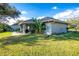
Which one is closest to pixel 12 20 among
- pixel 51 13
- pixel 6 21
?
pixel 6 21

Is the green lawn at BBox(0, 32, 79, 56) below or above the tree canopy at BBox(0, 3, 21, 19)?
below

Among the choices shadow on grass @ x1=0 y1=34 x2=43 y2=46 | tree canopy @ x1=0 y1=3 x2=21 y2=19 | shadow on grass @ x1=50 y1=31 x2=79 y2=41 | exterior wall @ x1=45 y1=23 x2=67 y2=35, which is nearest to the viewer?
shadow on grass @ x1=0 y1=34 x2=43 y2=46

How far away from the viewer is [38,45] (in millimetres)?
6141

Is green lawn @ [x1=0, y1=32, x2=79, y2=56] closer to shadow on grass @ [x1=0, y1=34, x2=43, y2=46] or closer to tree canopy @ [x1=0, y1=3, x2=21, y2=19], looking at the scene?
shadow on grass @ [x1=0, y1=34, x2=43, y2=46]

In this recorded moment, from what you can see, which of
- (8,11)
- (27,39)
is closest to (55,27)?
(27,39)

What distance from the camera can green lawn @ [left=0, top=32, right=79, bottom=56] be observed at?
18.1 ft

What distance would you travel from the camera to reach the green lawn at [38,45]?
217 inches

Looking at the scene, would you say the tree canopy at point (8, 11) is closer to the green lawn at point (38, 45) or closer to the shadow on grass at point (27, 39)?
the green lawn at point (38, 45)

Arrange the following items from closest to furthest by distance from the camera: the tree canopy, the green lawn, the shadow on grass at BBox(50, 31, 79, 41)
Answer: the green lawn < the tree canopy < the shadow on grass at BBox(50, 31, 79, 41)

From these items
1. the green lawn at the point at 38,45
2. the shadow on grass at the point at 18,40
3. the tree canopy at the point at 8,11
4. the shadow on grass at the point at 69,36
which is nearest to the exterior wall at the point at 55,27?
the shadow on grass at the point at 69,36

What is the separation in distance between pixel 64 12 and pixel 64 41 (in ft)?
3.22

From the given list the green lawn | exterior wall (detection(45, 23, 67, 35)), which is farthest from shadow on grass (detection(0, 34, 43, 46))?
exterior wall (detection(45, 23, 67, 35))

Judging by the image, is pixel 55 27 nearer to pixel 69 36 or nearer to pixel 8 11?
pixel 69 36

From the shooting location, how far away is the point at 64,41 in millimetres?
6570
